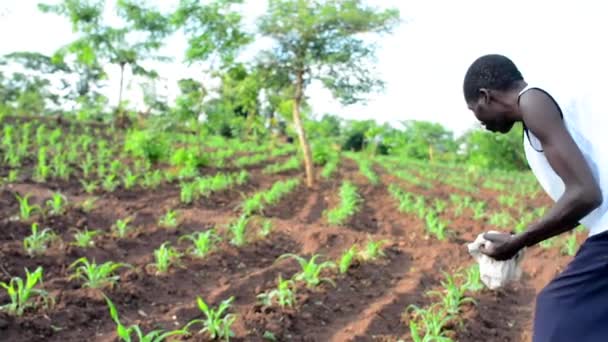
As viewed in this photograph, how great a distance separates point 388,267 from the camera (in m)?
6.31

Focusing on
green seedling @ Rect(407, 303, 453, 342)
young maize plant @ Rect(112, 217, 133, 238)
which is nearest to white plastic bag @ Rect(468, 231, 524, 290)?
green seedling @ Rect(407, 303, 453, 342)

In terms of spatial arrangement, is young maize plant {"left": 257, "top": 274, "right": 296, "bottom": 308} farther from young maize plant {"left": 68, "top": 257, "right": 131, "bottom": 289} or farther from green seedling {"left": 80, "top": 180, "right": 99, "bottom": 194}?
green seedling {"left": 80, "top": 180, "right": 99, "bottom": 194}

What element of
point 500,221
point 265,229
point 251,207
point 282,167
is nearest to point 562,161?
point 265,229

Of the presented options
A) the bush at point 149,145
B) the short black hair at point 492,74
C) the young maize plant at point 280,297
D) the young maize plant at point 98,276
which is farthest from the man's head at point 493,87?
the bush at point 149,145

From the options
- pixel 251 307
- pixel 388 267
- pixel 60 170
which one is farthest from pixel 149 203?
pixel 251 307

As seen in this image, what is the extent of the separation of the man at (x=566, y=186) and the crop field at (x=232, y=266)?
1624 mm

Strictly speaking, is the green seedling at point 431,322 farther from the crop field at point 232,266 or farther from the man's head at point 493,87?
the man's head at point 493,87

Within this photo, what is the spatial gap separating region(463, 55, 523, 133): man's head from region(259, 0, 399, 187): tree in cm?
922

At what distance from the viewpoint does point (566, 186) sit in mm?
2199

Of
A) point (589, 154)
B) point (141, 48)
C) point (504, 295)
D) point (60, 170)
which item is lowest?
point (504, 295)

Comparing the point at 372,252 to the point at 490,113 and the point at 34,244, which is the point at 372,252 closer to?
the point at 34,244

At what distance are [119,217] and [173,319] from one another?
3.48m

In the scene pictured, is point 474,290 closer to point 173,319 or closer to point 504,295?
point 504,295

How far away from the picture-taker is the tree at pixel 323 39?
11.6 metres
